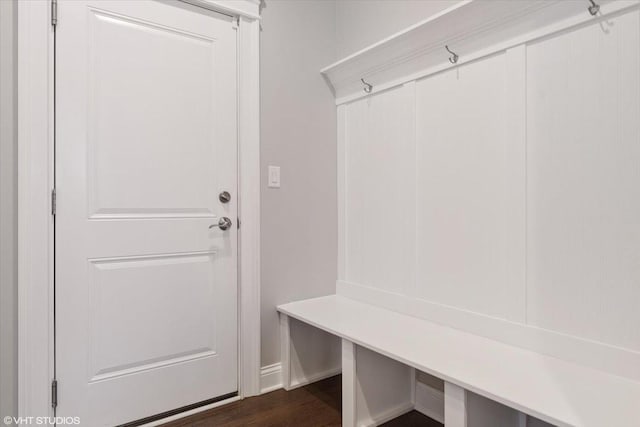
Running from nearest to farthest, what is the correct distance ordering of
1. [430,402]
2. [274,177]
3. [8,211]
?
[8,211] → [430,402] → [274,177]

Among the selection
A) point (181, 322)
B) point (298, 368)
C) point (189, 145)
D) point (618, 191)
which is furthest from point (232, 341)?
point (618, 191)

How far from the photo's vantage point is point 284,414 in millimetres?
1811

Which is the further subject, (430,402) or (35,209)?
(430,402)

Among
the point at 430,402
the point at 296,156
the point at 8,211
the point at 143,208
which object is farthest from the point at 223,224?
the point at 430,402

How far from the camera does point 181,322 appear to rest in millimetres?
1809

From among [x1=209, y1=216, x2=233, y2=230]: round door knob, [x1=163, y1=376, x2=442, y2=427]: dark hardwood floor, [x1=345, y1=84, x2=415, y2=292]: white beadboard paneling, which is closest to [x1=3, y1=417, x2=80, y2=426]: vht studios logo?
[x1=163, y1=376, x2=442, y2=427]: dark hardwood floor

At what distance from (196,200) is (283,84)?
0.81m

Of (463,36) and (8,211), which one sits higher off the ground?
(463,36)

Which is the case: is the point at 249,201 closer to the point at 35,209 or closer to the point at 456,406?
the point at 35,209

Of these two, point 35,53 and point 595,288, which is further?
point 35,53

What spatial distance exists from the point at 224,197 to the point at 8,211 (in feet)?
2.75

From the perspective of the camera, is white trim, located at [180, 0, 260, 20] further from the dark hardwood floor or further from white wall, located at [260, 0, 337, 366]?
the dark hardwood floor

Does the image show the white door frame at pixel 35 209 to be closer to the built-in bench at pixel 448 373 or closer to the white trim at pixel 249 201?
the white trim at pixel 249 201

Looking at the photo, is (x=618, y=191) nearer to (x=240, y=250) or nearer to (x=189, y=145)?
(x=240, y=250)
